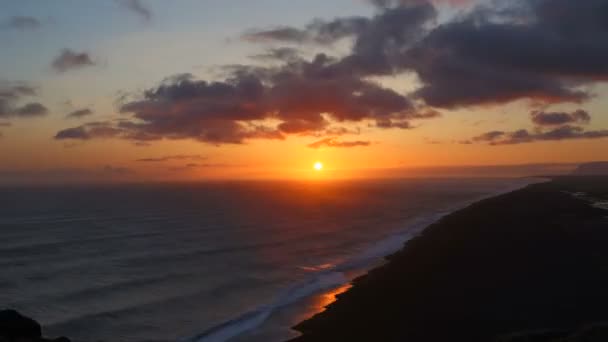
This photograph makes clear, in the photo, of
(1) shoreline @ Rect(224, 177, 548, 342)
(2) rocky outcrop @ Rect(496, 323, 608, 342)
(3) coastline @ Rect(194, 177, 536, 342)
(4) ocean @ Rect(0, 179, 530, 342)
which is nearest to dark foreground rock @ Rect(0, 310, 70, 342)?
(4) ocean @ Rect(0, 179, 530, 342)

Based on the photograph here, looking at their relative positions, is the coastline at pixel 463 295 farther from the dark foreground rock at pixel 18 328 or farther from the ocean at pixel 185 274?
the dark foreground rock at pixel 18 328

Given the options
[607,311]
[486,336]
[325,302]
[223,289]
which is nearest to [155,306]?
[223,289]

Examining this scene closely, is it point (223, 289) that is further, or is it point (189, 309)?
point (223, 289)

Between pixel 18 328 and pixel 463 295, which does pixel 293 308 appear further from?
pixel 18 328

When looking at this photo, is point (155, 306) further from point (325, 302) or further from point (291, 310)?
point (325, 302)

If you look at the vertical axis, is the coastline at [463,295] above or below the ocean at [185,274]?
above

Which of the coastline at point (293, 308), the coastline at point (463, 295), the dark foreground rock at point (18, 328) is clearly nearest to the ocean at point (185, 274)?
the coastline at point (293, 308)
